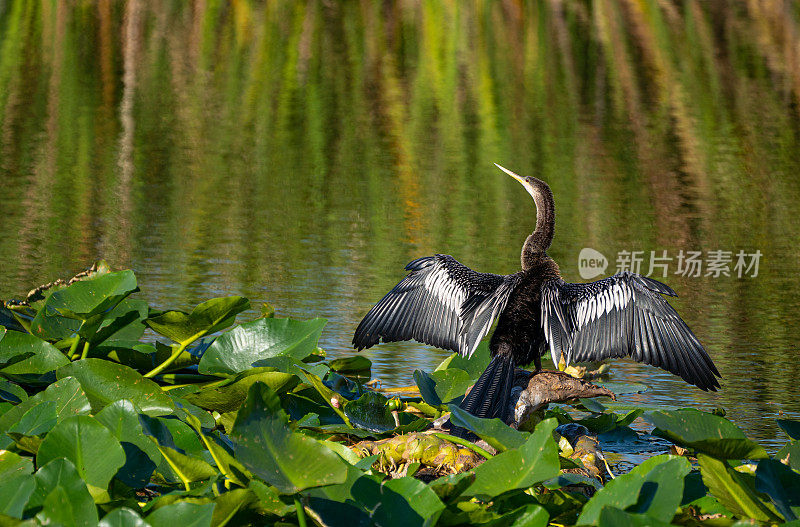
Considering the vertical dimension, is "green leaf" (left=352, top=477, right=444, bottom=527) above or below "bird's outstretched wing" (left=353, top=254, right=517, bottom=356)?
below

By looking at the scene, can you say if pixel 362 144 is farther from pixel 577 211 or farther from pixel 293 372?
pixel 293 372

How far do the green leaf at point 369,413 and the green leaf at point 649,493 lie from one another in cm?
136

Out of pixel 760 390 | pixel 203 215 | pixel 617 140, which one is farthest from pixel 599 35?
pixel 760 390

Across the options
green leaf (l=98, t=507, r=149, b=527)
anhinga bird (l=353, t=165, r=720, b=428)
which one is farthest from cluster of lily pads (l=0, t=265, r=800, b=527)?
anhinga bird (l=353, t=165, r=720, b=428)

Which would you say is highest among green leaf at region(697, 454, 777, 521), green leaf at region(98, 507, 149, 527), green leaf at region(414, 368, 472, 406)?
green leaf at region(98, 507, 149, 527)

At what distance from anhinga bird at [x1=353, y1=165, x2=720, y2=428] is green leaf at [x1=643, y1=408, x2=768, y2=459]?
1293mm

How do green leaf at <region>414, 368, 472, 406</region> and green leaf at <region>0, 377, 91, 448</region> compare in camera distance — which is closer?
green leaf at <region>0, 377, 91, 448</region>

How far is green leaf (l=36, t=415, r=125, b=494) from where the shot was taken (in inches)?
86.7

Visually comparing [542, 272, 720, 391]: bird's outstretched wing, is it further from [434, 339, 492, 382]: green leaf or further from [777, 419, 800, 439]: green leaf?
[777, 419, 800, 439]: green leaf

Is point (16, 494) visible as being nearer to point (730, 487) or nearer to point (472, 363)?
point (730, 487)

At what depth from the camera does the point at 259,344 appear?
3334mm

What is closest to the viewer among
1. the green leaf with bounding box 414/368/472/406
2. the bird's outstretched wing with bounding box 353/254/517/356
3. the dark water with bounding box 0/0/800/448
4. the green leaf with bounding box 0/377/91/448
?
the green leaf with bounding box 0/377/91/448

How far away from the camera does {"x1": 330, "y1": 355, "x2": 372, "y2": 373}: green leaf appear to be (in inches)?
173

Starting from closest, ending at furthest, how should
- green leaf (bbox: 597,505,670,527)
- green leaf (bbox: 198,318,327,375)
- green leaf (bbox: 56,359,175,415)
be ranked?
green leaf (bbox: 597,505,670,527) → green leaf (bbox: 56,359,175,415) → green leaf (bbox: 198,318,327,375)
